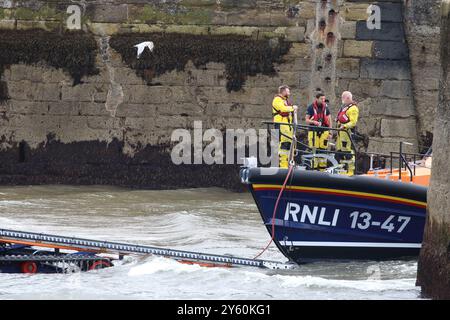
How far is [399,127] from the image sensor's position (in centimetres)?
1738

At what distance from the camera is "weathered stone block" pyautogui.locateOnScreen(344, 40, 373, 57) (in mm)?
17312

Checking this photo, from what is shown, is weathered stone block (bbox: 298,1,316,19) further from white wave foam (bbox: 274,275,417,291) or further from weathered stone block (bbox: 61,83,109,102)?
white wave foam (bbox: 274,275,417,291)

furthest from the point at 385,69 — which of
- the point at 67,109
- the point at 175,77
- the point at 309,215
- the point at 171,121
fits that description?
the point at 309,215

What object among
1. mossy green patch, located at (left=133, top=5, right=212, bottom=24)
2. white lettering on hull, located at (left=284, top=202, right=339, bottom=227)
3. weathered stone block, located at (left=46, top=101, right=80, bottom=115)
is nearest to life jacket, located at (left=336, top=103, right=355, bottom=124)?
white lettering on hull, located at (left=284, top=202, right=339, bottom=227)

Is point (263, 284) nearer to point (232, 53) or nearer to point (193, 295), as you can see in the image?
point (193, 295)

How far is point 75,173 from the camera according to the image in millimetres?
17844

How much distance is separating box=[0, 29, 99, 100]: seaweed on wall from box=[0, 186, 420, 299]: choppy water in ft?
5.65

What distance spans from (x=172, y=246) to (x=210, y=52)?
195 inches

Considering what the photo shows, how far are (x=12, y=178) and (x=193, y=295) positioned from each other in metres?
8.29

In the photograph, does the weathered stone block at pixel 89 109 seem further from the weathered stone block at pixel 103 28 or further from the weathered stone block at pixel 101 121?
the weathered stone block at pixel 103 28

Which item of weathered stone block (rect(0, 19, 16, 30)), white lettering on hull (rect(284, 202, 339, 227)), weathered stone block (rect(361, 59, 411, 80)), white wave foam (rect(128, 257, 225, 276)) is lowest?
white wave foam (rect(128, 257, 225, 276))

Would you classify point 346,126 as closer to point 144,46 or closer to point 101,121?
point 144,46
